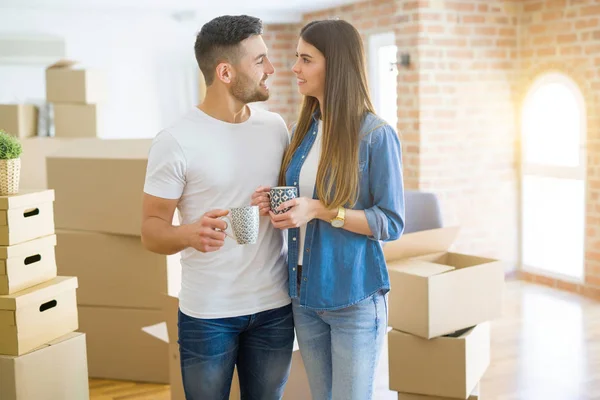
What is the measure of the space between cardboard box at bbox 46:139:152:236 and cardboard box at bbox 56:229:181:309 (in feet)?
0.28

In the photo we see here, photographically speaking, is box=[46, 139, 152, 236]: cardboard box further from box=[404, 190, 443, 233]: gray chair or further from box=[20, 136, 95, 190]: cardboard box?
box=[404, 190, 443, 233]: gray chair

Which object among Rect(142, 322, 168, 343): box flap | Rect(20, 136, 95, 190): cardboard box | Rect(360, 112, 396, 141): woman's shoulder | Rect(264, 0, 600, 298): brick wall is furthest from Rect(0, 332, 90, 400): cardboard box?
Rect(264, 0, 600, 298): brick wall

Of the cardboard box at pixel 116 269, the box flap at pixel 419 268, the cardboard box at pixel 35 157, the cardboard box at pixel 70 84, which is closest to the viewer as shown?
the box flap at pixel 419 268

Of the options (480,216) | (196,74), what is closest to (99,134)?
(196,74)

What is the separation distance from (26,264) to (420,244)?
1531mm

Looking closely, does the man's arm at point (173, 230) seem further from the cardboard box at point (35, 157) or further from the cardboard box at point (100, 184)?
the cardboard box at point (35, 157)

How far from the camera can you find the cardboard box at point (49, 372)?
8.28ft

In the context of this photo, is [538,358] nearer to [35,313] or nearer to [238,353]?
[238,353]

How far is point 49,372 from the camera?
263 centimetres

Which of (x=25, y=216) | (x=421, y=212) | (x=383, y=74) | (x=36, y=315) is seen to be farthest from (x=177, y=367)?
(x=383, y=74)

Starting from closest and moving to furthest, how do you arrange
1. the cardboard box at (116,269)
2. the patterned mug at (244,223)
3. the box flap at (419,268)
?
1. the patterned mug at (244,223)
2. the box flap at (419,268)
3. the cardboard box at (116,269)

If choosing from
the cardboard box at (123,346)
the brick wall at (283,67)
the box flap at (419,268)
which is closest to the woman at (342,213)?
the box flap at (419,268)

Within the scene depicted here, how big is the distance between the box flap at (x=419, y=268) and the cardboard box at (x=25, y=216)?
129 centimetres

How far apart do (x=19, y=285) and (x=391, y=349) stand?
1.37 m
